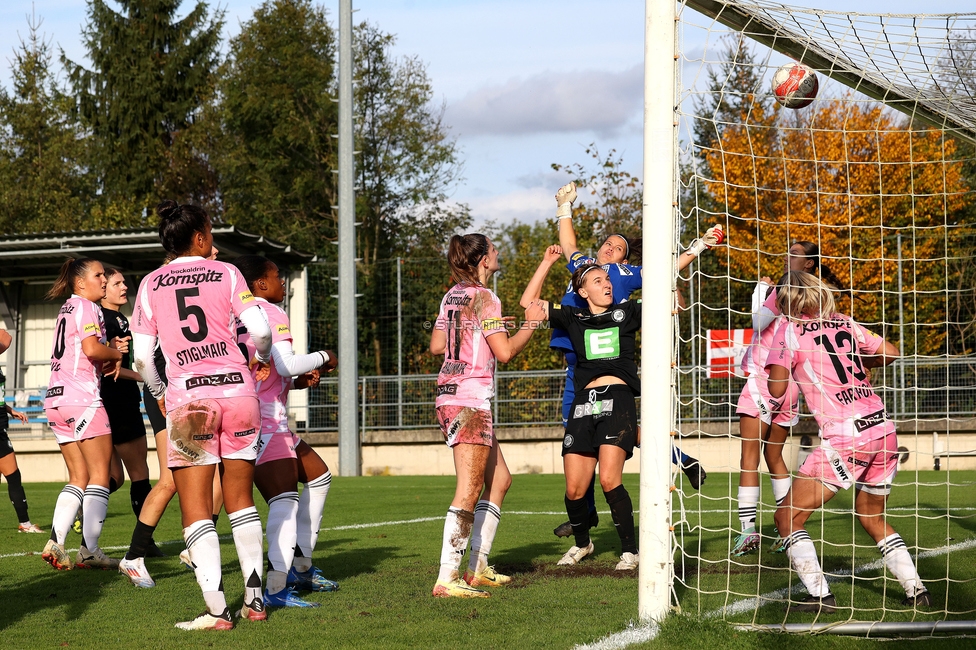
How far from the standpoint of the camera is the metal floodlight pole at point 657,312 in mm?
4355

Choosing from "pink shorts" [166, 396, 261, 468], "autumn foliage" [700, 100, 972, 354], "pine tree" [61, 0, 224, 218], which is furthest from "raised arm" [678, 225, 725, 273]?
"pine tree" [61, 0, 224, 218]

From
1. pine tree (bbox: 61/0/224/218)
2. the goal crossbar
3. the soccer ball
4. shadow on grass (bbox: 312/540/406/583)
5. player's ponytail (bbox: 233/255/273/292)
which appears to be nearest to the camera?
the goal crossbar

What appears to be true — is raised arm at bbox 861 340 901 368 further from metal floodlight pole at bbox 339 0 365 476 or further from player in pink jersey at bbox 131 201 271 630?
metal floodlight pole at bbox 339 0 365 476

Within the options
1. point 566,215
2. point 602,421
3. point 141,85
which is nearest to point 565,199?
point 566,215

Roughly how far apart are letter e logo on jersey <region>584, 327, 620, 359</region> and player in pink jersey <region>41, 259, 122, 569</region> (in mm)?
3197

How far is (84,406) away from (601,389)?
348 centimetres

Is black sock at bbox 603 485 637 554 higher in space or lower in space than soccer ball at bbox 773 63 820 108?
lower

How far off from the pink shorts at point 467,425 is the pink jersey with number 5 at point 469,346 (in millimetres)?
35

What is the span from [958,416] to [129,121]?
28.4m

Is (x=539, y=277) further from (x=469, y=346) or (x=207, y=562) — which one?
(x=207, y=562)

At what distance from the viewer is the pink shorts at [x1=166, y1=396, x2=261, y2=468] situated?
15.0ft

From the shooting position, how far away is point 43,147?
34625 millimetres

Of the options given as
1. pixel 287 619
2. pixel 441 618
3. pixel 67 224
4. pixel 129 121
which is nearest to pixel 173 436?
pixel 287 619

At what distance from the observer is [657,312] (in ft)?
14.5
